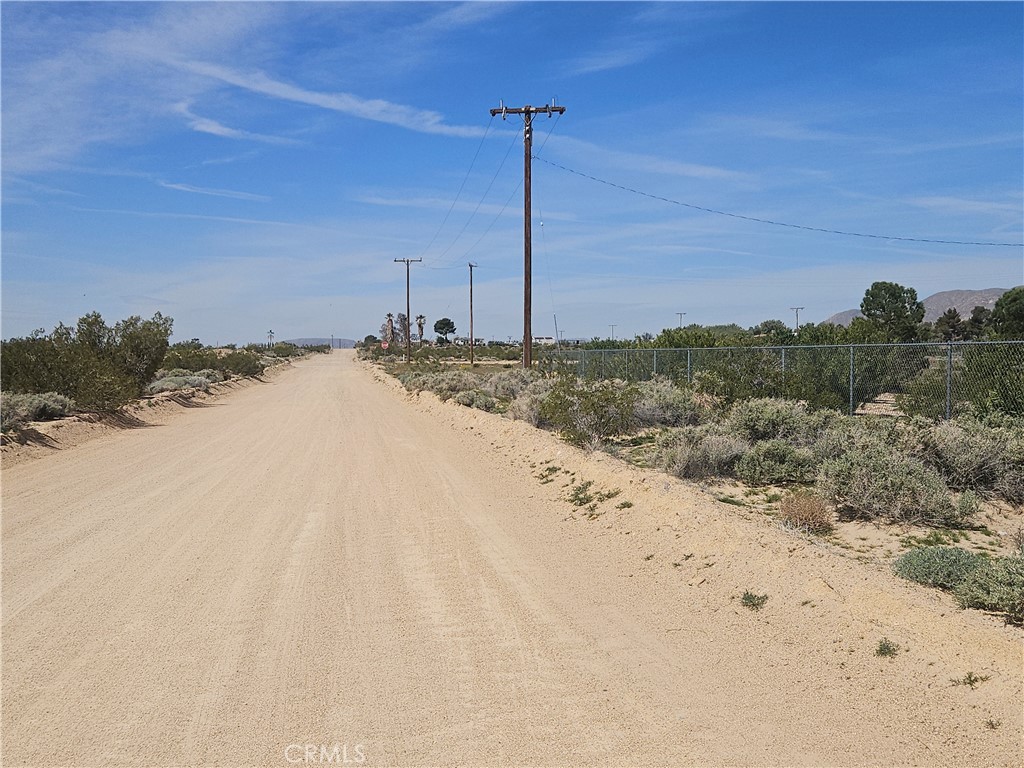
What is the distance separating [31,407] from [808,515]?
18.5m

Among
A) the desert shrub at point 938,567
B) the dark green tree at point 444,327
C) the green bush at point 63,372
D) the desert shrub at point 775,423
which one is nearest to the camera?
the desert shrub at point 938,567

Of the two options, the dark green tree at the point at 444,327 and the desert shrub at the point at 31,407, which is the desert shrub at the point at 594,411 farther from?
the dark green tree at the point at 444,327

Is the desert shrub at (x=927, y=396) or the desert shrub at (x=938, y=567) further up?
the desert shrub at (x=927, y=396)

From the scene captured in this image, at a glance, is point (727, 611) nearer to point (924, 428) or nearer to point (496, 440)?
point (924, 428)

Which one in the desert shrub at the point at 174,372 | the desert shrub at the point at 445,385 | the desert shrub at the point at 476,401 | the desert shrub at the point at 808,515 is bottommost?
the desert shrub at the point at 808,515

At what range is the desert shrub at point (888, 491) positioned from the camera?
925 centimetres

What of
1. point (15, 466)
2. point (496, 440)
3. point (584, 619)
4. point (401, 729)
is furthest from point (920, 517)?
point (15, 466)

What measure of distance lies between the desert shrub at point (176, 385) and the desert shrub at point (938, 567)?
3257 centimetres

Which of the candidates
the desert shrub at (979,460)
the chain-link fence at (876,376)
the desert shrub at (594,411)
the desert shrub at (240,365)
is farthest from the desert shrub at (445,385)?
the desert shrub at (240,365)

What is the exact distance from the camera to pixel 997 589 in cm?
576

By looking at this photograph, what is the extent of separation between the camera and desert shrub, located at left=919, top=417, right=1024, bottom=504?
34.3ft

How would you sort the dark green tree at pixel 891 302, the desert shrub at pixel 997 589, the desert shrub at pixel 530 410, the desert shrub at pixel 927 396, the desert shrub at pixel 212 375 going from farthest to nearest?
the dark green tree at pixel 891 302
the desert shrub at pixel 212 375
the desert shrub at pixel 530 410
the desert shrub at pixel 927 396
the desert shrub at pixel 997 589

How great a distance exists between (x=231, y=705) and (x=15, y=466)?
489 inches
